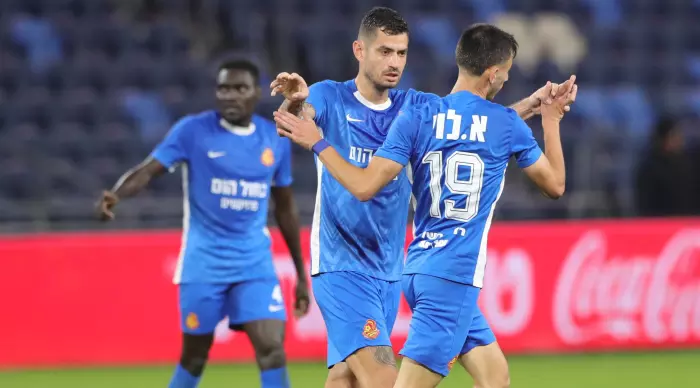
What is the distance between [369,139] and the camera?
621cm

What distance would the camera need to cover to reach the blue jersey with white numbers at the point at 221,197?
782 centimetres

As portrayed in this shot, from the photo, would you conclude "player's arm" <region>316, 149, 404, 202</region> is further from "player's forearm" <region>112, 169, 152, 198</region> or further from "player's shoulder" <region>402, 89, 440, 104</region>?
"player's forearm" <region>112, 169, 152, 198</region>

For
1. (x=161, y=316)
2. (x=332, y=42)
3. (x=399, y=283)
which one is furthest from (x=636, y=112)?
(x=399, y=283)

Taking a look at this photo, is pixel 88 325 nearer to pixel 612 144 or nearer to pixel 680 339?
pixel 680 339

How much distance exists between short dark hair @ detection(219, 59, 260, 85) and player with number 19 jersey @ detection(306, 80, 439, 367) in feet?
5.88

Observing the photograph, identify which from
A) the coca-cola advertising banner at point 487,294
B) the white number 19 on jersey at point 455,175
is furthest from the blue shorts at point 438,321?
the coca-cola advertising banner at point 487,294

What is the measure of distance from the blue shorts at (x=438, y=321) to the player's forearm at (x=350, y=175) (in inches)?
18.8

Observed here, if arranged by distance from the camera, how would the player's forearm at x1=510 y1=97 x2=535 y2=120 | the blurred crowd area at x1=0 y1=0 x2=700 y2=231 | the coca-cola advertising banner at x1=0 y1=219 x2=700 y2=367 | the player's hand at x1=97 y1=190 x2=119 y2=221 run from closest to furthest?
the player's forearm at x1=510 y1=97 x2=535 y2=120 → the player's hand at x1=97 y1=190 x2=119 y2=221 → the coca-cola advertising banner at x1=0 y1=219 x2=700 y2=367 → the blurred crowd area at x1=0 y1=0 x2=700 y2=231

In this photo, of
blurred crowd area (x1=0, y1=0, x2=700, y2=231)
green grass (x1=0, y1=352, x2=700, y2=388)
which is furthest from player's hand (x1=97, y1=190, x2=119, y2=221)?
blurred crowd area (x1=0, y1=0, x2=700, y2=231)

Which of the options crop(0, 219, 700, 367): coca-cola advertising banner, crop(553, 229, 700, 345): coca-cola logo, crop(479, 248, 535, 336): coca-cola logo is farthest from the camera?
crop(553, 229, 700, 345): coca-cola logo

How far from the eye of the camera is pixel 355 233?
20.3 ft

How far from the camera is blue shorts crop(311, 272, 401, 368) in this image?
607 cm

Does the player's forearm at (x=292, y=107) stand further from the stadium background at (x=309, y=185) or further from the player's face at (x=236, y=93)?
the stadium background at (x=309, y=185)

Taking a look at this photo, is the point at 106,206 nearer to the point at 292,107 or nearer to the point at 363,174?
the point at 292,107
